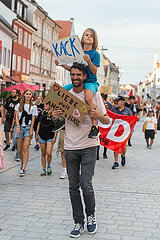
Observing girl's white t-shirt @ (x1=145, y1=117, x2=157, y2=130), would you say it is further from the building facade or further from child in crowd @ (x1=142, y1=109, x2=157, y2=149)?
the building facade

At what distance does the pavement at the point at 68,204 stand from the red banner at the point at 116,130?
29.6 inches

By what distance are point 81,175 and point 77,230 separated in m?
0.66

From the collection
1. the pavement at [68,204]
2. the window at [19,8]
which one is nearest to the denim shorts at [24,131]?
the pavement at [68,204]

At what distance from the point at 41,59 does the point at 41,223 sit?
48.9m

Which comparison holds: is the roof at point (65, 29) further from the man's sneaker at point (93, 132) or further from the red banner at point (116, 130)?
the man's sneaker at point (93, 132)

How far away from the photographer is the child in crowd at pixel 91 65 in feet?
17.1

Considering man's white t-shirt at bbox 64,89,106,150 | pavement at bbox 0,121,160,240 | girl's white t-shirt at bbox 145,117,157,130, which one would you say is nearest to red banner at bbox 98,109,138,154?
pavement at bbox 0,121,160,240

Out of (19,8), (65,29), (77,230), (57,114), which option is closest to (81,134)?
(57,114)

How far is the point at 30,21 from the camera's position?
47.1 m

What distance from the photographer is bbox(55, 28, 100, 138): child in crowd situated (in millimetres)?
5219

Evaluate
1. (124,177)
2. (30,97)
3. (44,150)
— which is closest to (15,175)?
(44,150)

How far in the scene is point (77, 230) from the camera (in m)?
5.18

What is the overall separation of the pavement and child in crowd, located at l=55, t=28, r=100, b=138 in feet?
4.30

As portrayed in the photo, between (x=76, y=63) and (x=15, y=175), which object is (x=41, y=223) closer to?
(x=76, y=63)
